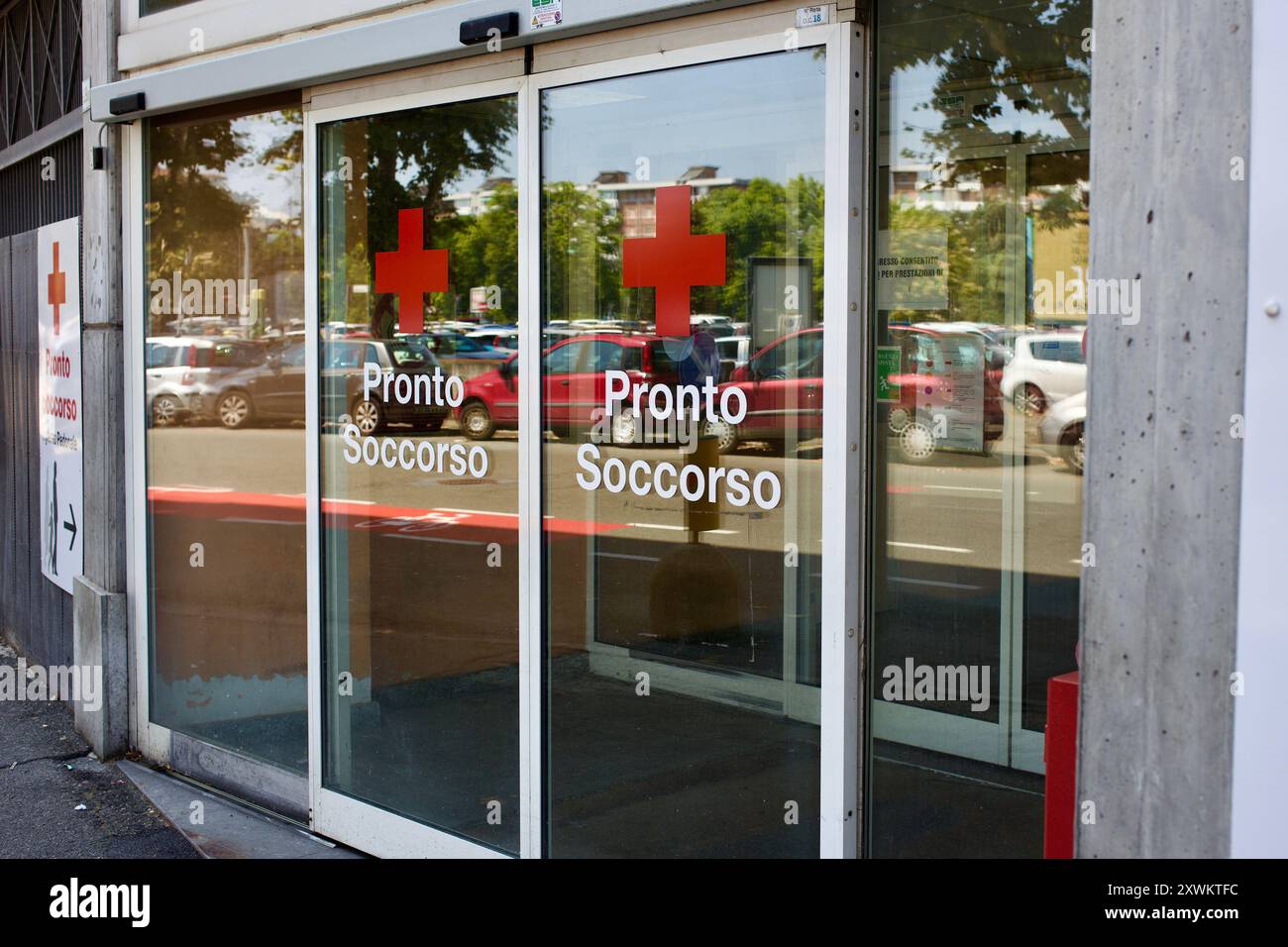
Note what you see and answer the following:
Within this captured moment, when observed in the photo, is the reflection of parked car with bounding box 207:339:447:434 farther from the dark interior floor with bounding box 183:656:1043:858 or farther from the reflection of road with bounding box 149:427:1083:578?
the dark interior floor with bounding box 183:656:1043:858

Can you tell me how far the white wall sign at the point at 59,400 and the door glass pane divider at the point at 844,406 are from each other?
4.63 m

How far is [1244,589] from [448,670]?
322cm

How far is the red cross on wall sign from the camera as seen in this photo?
3.98 meters

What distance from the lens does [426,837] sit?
196 inches

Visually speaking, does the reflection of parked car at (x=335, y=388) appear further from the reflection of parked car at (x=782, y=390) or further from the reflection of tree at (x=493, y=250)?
the reflection of parked car at (x=782, y=390)

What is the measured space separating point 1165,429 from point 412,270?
3.11 meters

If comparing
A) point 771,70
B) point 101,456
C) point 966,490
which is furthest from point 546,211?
point 101,456

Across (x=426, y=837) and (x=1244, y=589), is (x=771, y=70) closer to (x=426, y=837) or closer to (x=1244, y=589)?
(x=1244, y=589)

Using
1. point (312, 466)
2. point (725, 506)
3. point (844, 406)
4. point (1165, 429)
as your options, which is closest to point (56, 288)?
point (312, 466)

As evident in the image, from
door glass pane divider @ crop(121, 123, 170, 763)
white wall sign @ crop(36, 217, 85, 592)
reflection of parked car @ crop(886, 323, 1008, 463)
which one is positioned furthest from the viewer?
white wall sign @ crop(36, 217, 85, 592)

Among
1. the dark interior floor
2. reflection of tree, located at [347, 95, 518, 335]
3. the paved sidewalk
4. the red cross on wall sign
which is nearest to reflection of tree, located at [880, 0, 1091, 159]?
the red cross on wall sign

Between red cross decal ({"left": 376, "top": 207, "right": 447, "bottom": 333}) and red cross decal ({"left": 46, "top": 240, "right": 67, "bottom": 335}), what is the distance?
2939mm

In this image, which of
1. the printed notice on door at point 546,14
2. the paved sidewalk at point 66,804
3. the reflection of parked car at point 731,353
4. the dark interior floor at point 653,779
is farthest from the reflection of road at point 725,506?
the paved sidewalk at point 66,804

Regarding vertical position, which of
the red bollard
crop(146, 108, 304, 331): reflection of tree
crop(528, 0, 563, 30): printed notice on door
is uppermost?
crop(528, 0, 563, 30): printed notice on door
